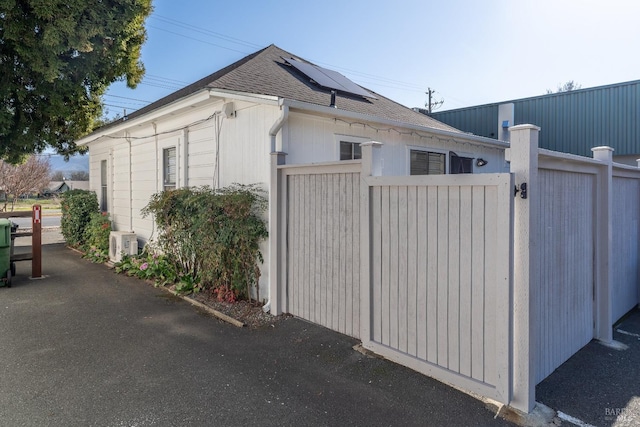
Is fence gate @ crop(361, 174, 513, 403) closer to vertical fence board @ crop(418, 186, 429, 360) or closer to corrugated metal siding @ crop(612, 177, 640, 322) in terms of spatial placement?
vertical fence board @ crop(418, 186, 429, 360)

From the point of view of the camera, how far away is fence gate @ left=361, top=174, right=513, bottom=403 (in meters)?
2.58

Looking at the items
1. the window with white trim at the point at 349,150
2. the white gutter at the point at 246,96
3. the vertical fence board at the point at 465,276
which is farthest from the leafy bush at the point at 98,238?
the vertical fence board at the point at 465,276

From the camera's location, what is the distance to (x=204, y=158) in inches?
241

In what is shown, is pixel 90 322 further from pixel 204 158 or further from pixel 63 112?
pixel 63 112

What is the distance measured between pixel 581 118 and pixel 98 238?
1450 cm

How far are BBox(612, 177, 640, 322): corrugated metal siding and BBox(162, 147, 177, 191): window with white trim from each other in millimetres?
6879

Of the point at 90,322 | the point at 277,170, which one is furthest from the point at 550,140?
the point at 90,322

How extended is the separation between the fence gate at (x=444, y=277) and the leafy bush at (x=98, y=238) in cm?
710

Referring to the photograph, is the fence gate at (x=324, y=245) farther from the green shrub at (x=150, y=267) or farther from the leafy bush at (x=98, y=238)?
the leafy bush at (x=98, y=238)

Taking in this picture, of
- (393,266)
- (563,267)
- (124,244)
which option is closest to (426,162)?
(563,267)

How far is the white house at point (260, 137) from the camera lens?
4.92 m

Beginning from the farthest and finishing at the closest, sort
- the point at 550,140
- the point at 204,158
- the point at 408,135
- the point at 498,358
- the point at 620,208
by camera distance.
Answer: the point at 550,140
the point at 408,135
the point at 204,158
the point at 620,208
the point at 498,358

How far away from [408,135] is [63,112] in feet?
27.0

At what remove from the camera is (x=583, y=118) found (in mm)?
11711
